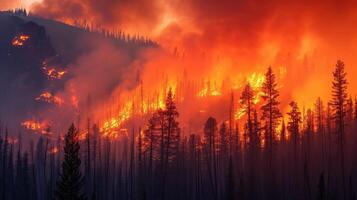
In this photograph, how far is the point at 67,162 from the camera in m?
36.4

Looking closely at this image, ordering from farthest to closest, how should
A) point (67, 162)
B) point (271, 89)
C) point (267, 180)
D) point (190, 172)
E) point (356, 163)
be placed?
point (190, 172) < point (356, 163) < point (267, 180) < point (271, 89) < point (67, 162)

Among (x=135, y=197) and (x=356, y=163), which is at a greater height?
(x=356, y=163)

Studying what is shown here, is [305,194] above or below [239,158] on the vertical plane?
below

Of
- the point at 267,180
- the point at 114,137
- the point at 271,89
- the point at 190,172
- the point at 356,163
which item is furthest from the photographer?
the point at 114,137

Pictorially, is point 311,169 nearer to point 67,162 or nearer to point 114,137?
point 67,162

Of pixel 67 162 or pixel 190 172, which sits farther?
pixel 190 172

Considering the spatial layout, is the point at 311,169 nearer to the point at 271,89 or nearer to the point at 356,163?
the point at 356,163

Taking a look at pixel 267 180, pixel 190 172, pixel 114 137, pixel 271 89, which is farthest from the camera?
pixel 114 137

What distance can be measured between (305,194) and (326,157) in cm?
2304

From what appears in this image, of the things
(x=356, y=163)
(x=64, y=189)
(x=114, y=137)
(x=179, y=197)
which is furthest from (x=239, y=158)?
(x=114, y=137)

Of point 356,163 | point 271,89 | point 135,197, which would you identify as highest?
point 271,89

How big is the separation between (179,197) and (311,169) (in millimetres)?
24840

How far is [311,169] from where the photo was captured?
8825 cm

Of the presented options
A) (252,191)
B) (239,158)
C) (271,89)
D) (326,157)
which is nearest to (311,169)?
(326,157)
